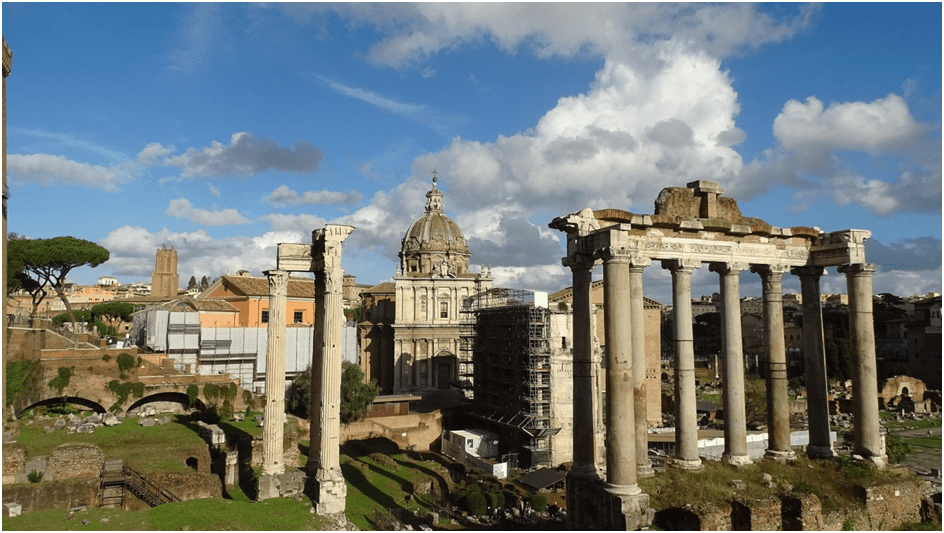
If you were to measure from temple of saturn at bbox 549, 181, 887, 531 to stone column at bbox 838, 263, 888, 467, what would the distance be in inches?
1.0

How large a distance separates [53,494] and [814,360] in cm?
2082

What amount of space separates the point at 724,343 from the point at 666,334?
276 feet

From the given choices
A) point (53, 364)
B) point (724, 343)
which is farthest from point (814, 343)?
point (53, 364)

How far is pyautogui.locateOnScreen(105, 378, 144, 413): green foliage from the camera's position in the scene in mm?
29562

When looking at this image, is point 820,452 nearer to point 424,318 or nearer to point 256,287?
point 424,318

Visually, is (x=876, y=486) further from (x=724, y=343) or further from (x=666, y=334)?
(x=666, y=334)

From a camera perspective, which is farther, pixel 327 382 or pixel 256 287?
pixel 256 287

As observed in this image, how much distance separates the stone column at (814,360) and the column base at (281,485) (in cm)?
1352

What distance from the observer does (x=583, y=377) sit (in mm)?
13500

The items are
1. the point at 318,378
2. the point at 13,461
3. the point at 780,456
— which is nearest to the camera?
the point at 780,456

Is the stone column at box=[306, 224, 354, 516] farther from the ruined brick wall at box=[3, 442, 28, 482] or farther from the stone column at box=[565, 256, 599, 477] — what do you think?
the ruined brick wall at box=[3, 442, 28, 482]

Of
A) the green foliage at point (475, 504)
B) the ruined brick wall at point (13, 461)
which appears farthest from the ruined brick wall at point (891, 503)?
the ruined brick wall at point (13, 461)

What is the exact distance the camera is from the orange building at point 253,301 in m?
44.8

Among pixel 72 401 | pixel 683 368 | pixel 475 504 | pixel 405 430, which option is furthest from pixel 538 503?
pixel 72 401
